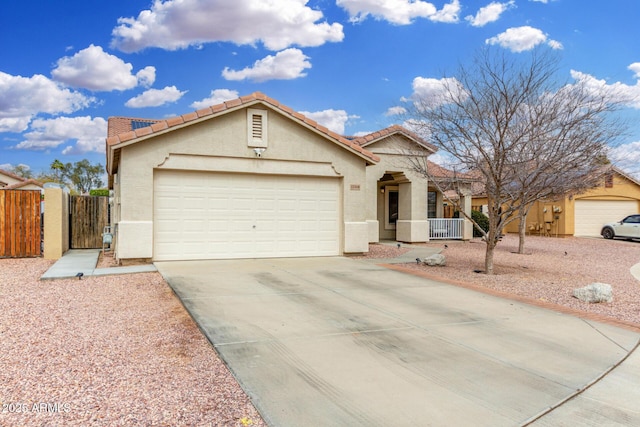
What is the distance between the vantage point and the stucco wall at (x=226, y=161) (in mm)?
11516

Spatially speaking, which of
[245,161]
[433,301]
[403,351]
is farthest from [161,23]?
[403,351]

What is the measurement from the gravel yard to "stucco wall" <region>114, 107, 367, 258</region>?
6.52 ft

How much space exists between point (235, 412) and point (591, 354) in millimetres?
4304

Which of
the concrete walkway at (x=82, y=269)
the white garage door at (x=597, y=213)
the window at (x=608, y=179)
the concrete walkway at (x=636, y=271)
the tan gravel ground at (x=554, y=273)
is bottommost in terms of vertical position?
the concrete walkway at (x=636, y=271)

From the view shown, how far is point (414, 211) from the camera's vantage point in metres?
20.0

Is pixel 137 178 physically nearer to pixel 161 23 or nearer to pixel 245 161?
pixel 245 161

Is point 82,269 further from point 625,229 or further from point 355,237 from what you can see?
point 625,229

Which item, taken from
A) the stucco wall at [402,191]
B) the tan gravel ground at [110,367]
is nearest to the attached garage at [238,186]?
the tan gravel ground at [110,367]

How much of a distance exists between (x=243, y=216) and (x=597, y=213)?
24.0m

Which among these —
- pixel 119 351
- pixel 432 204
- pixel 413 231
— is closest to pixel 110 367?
pixel 119 351

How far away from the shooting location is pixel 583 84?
425 inches

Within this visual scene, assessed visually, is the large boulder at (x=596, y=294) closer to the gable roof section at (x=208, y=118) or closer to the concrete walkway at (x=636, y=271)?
the concrete walkway at (x=636, y=271)

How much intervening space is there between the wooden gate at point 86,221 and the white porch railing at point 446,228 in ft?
47.1

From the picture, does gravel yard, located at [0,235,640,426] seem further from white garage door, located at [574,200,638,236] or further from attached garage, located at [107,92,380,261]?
white garage door, located at [574,200,638,236]
